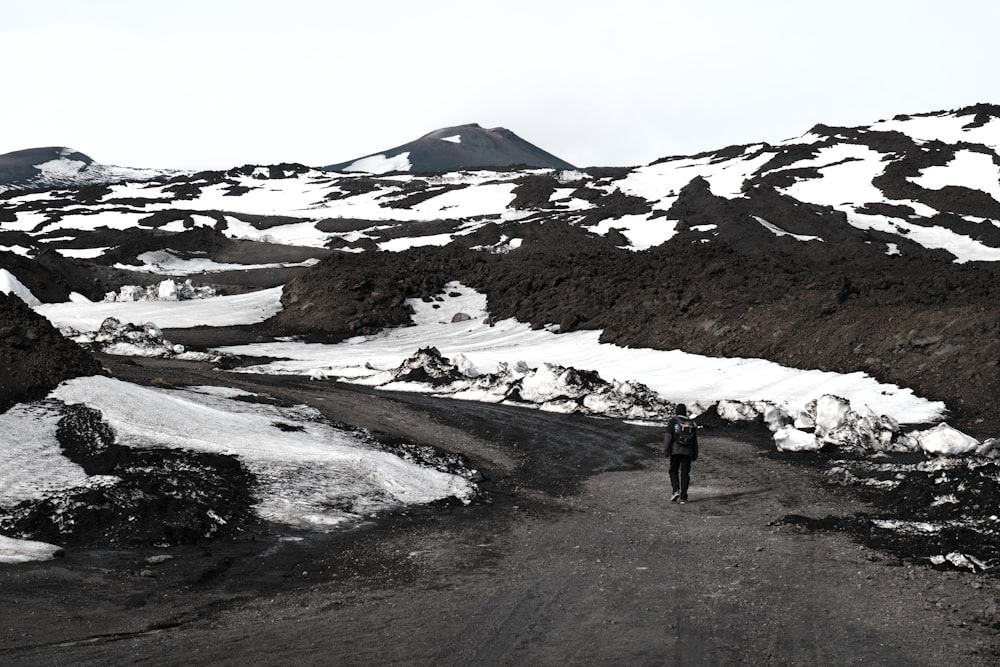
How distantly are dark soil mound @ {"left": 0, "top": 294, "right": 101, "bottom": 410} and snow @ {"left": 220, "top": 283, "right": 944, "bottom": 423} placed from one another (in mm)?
15904

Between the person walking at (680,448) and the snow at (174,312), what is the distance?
1594 inches

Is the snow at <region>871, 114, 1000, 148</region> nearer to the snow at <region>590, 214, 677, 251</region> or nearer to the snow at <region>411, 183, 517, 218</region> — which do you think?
the snow at <region>590, 214, 677, 251</region>

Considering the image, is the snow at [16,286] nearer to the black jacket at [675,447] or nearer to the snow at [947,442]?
the black jacket at [675,447]

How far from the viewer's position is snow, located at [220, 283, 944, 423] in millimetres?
28484

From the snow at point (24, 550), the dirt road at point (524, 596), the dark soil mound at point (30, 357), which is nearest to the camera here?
the dirt road at point (524, 596)

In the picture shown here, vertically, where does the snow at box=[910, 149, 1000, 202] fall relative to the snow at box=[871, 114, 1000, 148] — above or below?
below

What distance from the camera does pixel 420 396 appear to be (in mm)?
32625

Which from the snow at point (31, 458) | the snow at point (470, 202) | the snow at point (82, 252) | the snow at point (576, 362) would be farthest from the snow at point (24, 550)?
the snow at point (470, 202)

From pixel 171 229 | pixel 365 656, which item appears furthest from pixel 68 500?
pixel 171 229

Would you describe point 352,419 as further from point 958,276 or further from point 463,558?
point 958,276

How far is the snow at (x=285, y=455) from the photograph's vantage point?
15.1 m

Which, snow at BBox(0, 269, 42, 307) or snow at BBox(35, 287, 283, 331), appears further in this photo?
snow at BBox(0, 269, 42, 307)

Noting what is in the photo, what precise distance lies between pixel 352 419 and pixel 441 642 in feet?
57.5

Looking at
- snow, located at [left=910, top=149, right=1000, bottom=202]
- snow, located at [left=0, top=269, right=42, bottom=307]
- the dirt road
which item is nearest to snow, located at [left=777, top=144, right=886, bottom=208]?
snow, located at [left=910, top=149, right=1000, bottom=202]
